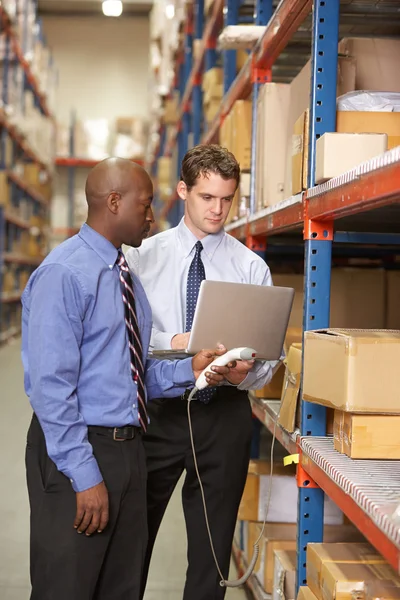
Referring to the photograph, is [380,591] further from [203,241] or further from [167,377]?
[203,241]

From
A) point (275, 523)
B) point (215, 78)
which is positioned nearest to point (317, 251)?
point (275, 523)

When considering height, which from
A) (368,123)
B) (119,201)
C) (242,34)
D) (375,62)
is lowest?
(119,201)

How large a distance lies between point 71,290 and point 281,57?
269 cm

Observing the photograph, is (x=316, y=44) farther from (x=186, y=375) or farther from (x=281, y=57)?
(x=281, y=57)

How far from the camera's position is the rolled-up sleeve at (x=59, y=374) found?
1.79 m

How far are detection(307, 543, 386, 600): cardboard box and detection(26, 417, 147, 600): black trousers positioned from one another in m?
0.48

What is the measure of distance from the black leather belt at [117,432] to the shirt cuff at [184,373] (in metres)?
0.31

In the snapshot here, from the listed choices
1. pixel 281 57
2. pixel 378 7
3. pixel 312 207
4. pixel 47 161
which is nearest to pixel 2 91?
pixel 47 161

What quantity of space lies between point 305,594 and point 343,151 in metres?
1.24

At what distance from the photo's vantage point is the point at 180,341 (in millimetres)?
2398

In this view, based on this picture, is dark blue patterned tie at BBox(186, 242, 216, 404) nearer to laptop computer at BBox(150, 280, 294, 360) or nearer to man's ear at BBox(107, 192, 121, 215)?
laptop computer at BBox(150, 280, 294, 360)

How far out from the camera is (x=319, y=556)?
2078 millimetres

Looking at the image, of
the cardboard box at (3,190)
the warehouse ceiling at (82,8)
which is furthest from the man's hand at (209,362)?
the warehouse ceiling at (82,8)

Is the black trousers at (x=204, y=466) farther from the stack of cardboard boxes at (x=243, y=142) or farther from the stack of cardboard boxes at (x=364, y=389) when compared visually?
the stack of cardboard boxes at (x=243, y=142)
